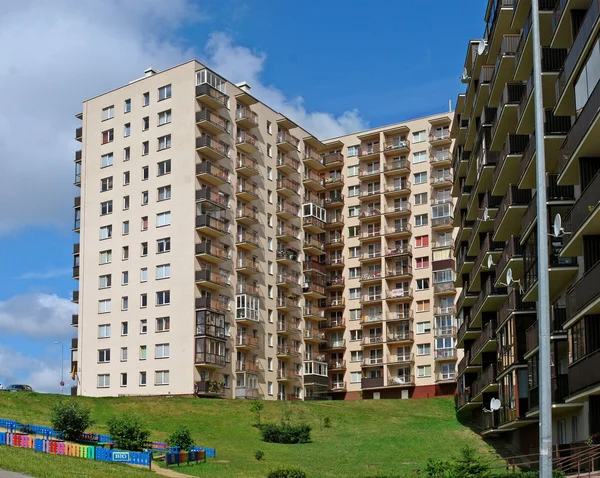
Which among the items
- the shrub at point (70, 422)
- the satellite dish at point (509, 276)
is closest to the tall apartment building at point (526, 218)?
the satellite dish at point (509, 276)

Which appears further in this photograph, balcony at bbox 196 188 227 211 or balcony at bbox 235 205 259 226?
balcony at bbox 235 205 259 226

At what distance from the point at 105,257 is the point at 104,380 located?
1236 centimetres

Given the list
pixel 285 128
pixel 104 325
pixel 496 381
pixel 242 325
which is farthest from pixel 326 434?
pixel 285 128

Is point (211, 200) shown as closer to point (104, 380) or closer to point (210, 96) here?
point (210, 96)

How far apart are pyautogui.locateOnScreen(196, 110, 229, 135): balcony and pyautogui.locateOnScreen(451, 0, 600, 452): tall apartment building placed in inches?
1077

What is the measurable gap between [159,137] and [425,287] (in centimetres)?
3398

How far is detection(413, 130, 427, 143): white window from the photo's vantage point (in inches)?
4193

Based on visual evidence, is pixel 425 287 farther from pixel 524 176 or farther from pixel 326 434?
pixel 524 176

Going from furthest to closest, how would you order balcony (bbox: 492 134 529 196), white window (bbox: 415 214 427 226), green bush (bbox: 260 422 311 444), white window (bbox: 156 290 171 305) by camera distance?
white window (bbox: 415 214 427 226) < white window (bbox: 156 290 171 305) < green bush (bbox: 260 422 311 444) < balcony (bbox: 492 134 529 196)

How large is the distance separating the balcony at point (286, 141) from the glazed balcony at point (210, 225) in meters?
14.8

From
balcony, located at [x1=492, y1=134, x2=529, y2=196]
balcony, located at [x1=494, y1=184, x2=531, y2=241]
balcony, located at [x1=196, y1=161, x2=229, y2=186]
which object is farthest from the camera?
balcony, located at [x1=196, y1=161, x2=229, y2=186]

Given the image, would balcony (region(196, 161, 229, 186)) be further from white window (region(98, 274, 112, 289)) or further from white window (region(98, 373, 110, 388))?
white window (region(98, 373, 110, 388))

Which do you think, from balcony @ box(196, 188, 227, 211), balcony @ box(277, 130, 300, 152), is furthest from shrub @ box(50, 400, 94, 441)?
balcony @ box(277, 130, 300, 152)

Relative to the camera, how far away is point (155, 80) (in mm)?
92375
